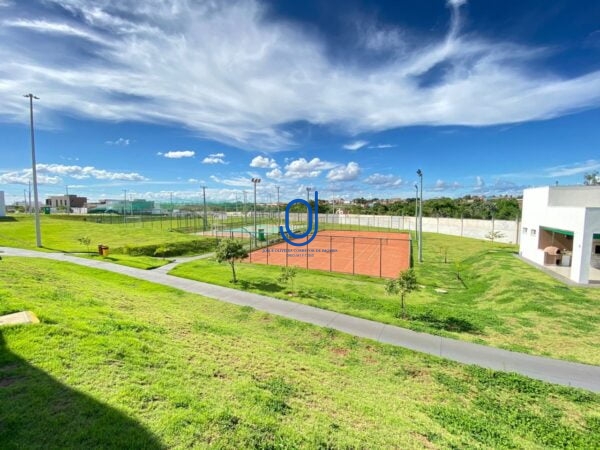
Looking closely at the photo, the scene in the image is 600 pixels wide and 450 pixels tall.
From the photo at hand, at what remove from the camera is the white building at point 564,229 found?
16.7 meters

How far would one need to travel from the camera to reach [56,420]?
3578 mm

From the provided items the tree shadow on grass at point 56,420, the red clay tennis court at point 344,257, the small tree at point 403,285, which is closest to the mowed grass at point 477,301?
the small tree at point 403,285

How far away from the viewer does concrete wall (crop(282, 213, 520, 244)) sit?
4162cm

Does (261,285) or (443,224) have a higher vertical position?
(443,224)

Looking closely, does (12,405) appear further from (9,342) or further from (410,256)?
(410,256)

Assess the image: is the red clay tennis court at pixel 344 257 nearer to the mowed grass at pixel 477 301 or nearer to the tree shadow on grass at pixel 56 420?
the mowed grass at pixel 477 301

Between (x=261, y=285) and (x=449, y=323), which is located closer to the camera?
(x=449, y=323)

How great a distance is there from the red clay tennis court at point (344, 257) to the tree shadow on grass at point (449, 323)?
28.8 feet

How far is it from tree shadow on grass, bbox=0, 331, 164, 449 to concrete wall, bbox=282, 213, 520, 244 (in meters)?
47.9

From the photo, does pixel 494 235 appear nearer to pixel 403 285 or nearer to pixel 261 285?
pixel 403 285

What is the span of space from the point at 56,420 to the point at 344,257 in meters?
27.7

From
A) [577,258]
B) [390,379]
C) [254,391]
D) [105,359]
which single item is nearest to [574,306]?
[577,258]

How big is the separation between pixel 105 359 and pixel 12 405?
1.41 meters

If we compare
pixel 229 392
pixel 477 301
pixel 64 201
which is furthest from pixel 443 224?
pixel 64 201
